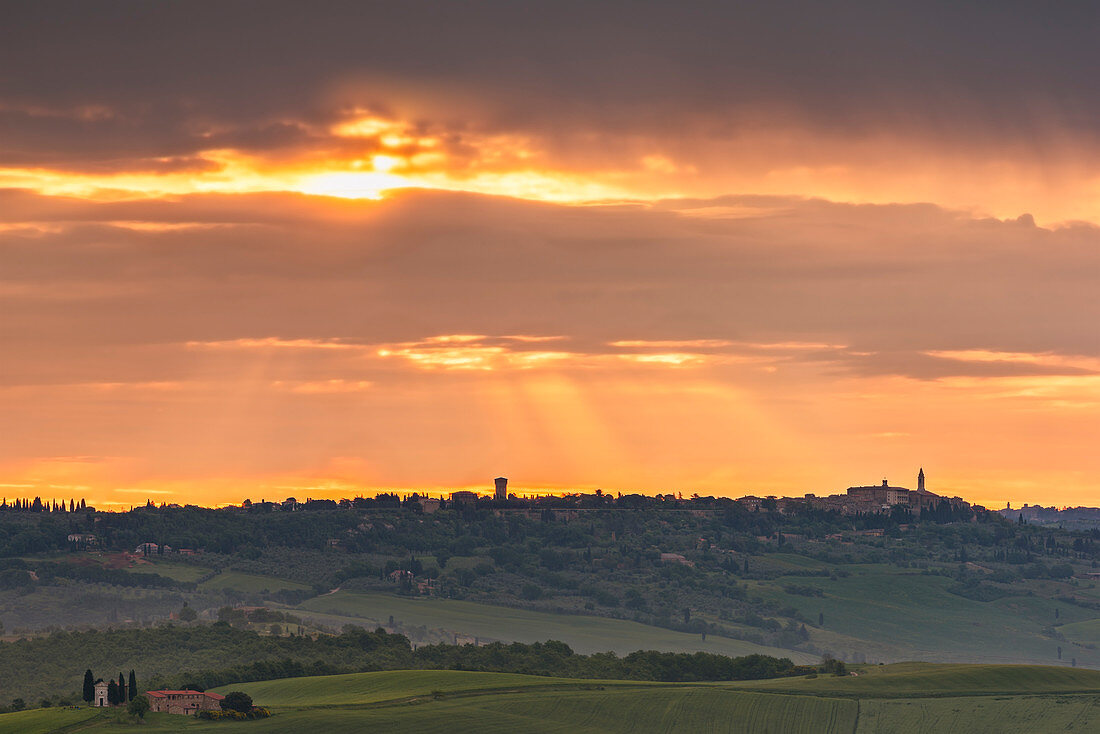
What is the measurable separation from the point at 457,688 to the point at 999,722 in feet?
→ 212

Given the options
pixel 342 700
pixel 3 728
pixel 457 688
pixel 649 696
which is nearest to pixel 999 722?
pixel 649 696

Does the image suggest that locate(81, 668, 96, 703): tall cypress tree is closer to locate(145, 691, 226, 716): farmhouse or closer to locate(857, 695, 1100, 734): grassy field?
locate(145, 691, 226, 716): farmhouse

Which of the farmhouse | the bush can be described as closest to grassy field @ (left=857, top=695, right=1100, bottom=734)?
the bush

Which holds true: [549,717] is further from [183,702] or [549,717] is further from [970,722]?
[970,722]

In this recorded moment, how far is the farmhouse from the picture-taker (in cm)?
17775

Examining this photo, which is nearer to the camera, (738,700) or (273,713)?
(273,713)

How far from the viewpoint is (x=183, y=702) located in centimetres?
17900

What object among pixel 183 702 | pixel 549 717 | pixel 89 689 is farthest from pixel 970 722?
pixel 89 689

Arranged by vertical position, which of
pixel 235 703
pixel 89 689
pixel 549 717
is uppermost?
pixel 235 703

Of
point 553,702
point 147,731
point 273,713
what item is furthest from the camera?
A: point 553,702

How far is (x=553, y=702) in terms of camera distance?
19275cm

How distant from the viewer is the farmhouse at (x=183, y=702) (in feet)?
583

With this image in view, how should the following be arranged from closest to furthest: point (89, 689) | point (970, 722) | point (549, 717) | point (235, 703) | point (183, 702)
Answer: point (235, 703) < point (183, 702) < point (549, 717) < point (89, 689) < point (970, 722)

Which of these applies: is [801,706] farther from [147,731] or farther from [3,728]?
[3,728]
